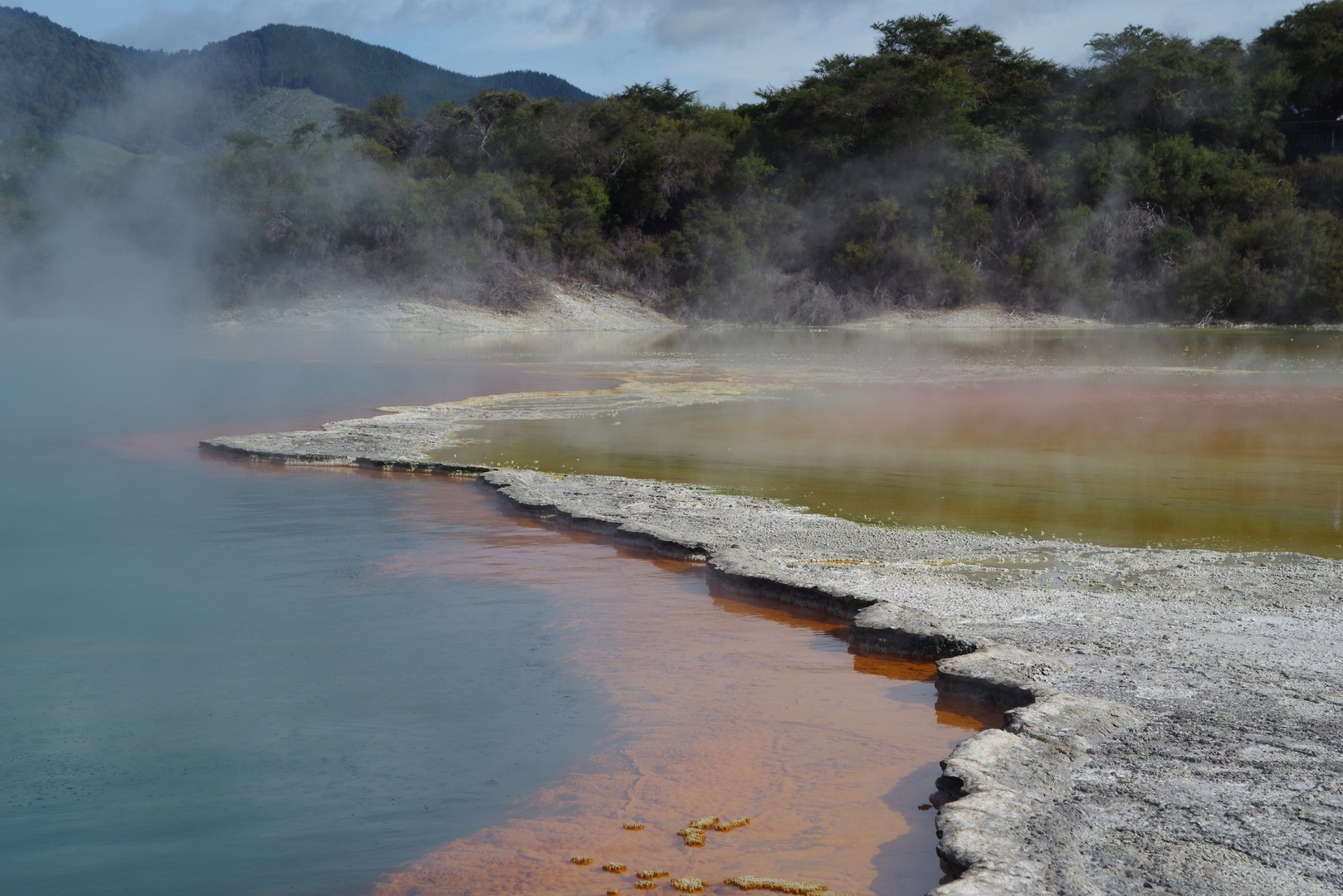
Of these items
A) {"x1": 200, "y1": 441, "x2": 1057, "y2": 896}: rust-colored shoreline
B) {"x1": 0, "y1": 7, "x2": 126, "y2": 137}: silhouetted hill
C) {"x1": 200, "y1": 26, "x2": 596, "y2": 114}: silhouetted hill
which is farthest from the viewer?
{"x1": 200, "y1": 26, "x2": 596, "y2": 114}: silhouetted hill

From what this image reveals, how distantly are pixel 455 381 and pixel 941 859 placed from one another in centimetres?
1755

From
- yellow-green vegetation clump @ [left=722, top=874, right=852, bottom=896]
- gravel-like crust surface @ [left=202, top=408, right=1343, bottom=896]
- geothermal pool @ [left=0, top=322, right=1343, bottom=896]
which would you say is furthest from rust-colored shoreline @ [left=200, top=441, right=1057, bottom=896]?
yellow-green vegetation clump @ [left=722, top=874, right=852, bottom=896]

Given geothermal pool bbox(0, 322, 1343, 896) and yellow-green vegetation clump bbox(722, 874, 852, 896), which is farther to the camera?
geothermal pool bbox(0, 322, 1343, 896)

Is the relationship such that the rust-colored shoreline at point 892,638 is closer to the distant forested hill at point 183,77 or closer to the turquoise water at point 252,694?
the turquoise water at point 252,694

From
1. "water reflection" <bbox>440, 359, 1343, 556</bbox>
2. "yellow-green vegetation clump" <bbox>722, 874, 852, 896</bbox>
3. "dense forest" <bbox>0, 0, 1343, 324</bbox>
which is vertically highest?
"dense forest" <bbox>0, 0, 1343, 324</bbox>

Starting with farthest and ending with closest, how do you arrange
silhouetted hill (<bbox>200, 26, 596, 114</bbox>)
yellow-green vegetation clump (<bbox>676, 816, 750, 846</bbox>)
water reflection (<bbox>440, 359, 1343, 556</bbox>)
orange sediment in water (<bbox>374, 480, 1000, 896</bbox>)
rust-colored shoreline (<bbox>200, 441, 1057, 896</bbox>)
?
silhouetted hill (<bbox>200, 26, 596, 114</bbox>) → water reflection (<bbox>440, 359, 1343, 556</bbox>) → rust-colored shoreline (<bbox>200, 441, 1057, 896</bbox>) → yellow-green vegetation clump (<bbox>676, 816, 750, 846</bbox>) → orange sediment in water (<bbox>374, 480, 1000, 896</bbox>)

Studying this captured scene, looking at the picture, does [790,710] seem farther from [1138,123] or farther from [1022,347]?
[1138,123]

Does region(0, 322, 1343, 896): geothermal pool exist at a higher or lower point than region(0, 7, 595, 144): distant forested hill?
lower

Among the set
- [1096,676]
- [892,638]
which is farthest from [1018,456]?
[1096,676]

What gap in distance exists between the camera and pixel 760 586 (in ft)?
21.8

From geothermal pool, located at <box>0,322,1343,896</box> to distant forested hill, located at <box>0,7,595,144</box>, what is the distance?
153 feet

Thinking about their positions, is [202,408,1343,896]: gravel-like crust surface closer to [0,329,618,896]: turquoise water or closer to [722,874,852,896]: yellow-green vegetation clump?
[722,874,852,896]: yellow-green vegetation clump

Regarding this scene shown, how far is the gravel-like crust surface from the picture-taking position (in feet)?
10.9

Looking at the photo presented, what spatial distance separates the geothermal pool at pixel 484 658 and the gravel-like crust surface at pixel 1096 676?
27 cm
